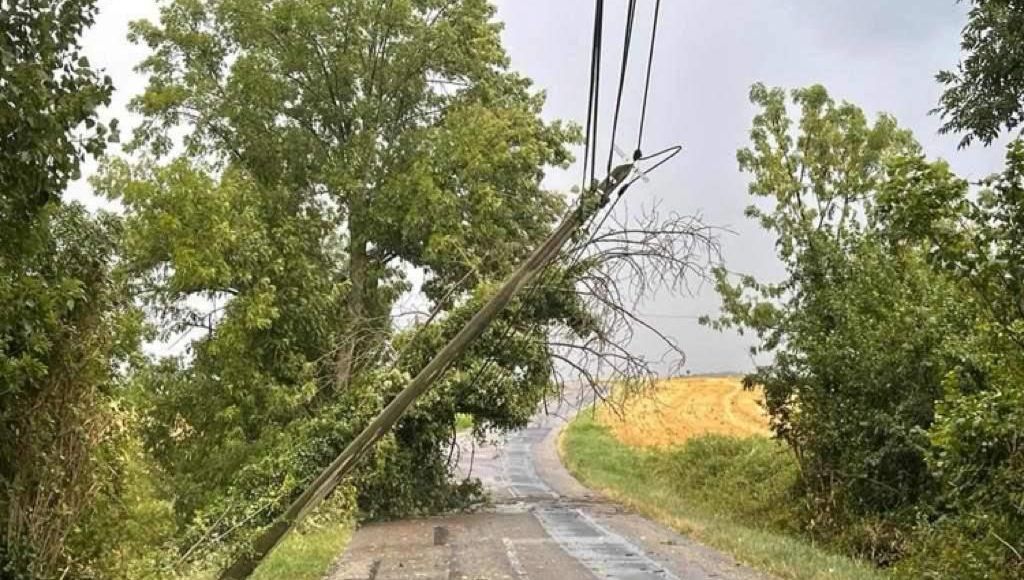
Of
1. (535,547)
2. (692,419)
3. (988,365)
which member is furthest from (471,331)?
(692,419)

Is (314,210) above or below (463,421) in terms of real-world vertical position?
above

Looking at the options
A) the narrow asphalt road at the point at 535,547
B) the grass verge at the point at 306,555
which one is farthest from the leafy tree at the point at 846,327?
the grass verge at the point at 306,555

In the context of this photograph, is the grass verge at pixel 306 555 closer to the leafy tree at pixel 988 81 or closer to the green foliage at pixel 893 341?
the green foliage at pixel 893 341

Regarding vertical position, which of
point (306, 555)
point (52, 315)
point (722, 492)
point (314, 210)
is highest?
point (314, 210)

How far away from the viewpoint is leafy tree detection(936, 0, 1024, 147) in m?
10.3

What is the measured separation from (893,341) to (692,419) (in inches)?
853

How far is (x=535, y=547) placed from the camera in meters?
14.4

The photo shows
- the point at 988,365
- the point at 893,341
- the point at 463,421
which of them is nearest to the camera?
the point at 988,365

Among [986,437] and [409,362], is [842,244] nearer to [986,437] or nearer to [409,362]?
[409,362]

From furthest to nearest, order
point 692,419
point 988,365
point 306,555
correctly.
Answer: point 692,419 < point 306,555 < point 988,365

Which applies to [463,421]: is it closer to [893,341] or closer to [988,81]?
[893,341]

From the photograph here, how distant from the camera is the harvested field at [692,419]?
117ft

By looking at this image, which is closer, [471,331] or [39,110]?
[39,110]

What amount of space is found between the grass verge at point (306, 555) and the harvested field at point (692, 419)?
17.1 meters
